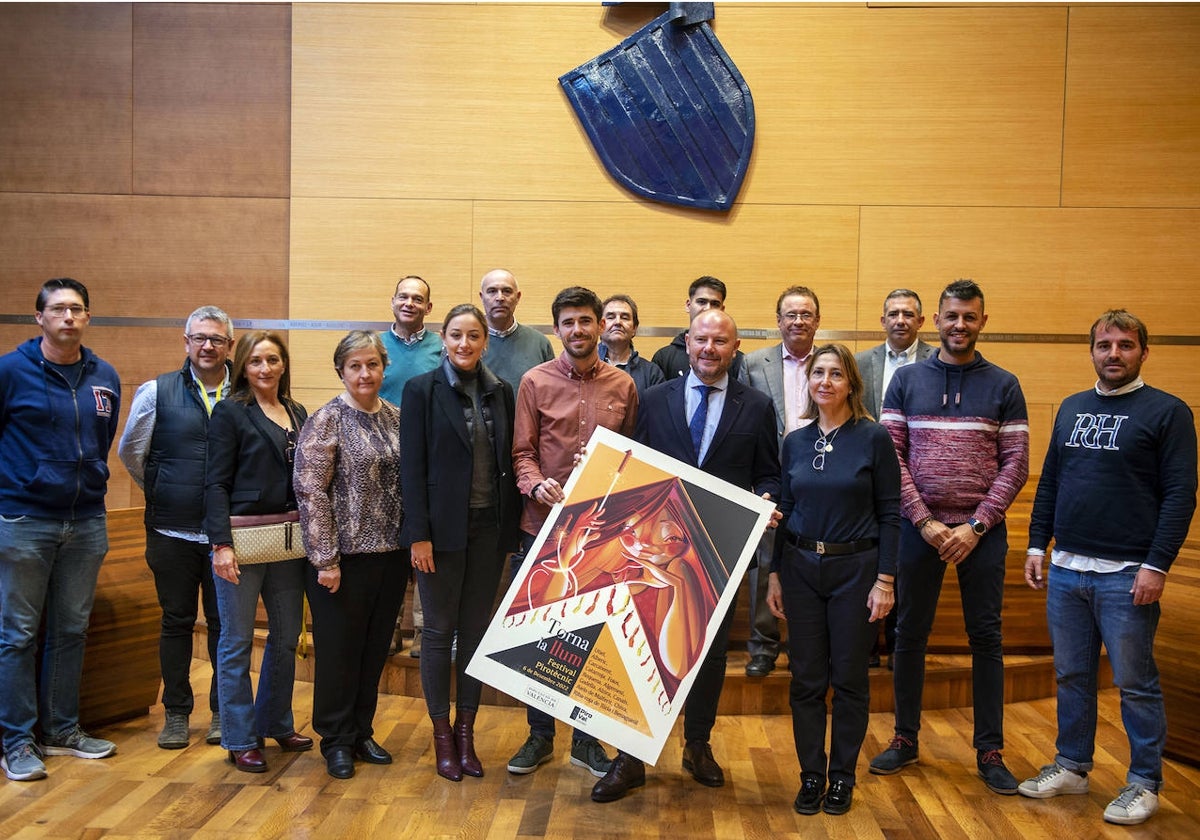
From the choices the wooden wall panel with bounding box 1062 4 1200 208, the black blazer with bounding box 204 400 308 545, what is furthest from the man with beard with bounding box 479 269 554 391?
the wooden wall panel with bounding box 1062 4 1200 208

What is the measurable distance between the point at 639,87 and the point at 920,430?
2.88 meters

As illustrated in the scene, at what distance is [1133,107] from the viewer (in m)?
5.16

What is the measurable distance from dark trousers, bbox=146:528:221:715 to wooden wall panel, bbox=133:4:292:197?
2696 mm

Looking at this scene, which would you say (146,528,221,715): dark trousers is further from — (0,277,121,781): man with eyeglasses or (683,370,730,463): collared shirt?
(683,370,730,463): collared shirt

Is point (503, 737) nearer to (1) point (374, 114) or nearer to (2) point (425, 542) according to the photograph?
(2) point (425, 542)

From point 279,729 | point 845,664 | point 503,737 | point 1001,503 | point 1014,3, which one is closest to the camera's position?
point 845,664

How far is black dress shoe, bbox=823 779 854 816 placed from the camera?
2839mm

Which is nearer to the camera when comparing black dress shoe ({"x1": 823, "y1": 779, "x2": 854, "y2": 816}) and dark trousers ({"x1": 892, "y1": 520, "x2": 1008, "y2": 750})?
black dress shoe ({"x1": 823, "y1": 779, "x2": 854, "y2": 816})

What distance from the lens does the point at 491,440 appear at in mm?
3090

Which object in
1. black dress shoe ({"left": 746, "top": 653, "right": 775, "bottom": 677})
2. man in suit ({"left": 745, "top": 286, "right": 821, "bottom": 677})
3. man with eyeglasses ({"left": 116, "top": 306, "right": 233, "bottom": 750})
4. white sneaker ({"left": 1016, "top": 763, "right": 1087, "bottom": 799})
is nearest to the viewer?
white sneaker ({"left": 1016, "top": 763, "right": 1087, "bottom": 799})

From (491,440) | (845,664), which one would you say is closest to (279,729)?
(491,440)

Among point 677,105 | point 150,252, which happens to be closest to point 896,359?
point 677,105

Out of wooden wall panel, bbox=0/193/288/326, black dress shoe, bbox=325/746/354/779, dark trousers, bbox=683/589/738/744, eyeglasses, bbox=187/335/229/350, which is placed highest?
wooden wall panel, bbox=0/193/288/326

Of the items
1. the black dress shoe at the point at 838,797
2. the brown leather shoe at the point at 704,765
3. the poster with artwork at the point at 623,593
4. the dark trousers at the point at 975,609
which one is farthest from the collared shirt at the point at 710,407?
the black dress shoe at the point at 838,797
